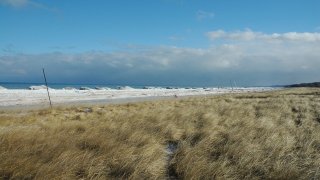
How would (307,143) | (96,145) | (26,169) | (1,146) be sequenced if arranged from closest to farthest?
(26,169) < (1,146) < (96,145) < (307,143)

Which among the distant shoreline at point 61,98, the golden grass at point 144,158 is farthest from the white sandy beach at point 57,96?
the golden grass at point 144,158

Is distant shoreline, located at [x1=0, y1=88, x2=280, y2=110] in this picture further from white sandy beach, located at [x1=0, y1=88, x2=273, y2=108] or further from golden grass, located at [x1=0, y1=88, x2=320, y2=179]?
golden grass, located at [x1=0, y1=88, x2=320, y2=179]

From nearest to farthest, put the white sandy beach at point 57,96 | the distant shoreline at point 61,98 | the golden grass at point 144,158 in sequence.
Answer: the golden grass at point 144,158 → the distant shoreline at point 61,98 → the white sandy beach at point 57,96

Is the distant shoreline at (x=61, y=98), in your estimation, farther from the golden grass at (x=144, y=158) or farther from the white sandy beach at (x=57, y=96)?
the golden grass at (x=144, y=158)

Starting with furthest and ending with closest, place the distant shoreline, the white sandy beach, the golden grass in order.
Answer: the white sandy beach, the distant shoreline, the golden grass

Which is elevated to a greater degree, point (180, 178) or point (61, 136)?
point (61, 136)

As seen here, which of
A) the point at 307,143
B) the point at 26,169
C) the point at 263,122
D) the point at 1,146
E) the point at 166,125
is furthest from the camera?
the point at 263,122

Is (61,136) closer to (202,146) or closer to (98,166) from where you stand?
(98,166)

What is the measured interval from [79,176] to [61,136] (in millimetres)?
2108

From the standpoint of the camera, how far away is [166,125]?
34.3 feet

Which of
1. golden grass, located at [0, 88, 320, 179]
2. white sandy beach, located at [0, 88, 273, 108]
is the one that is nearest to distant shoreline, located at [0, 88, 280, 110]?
white sandy beach, located at [0, 88, 273, 108]

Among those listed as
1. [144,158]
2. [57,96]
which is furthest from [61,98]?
[144,158]

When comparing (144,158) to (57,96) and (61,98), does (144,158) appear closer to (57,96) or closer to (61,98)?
(61,98)

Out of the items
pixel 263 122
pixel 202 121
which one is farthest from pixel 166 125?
pixel 263 122
